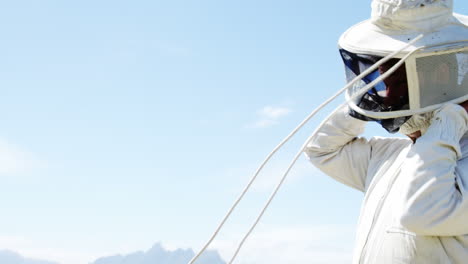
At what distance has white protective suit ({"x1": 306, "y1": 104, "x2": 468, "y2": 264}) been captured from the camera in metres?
4.46

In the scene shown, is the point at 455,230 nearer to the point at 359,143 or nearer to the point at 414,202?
the point at 414,202

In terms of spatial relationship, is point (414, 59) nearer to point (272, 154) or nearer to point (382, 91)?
point (382, 91)

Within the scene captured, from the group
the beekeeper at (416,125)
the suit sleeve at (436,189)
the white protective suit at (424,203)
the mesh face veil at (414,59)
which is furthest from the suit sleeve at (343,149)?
the suit sleeve at (436,189)

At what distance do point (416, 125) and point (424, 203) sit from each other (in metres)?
0.70

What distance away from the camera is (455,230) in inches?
178

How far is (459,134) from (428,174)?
41 centimetres

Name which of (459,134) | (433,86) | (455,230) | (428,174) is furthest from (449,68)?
(455,230)

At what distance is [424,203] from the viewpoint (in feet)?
14.6

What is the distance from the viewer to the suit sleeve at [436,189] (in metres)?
4.45

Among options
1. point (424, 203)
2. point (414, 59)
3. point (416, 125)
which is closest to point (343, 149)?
point (416, 125)

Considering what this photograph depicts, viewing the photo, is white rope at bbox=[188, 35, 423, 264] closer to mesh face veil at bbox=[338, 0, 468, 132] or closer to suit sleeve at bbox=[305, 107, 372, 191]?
mesh face veil at bbox=[338, 0, 468, 132]

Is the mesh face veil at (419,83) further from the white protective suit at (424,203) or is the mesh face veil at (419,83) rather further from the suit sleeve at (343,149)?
the suit sleeve at (343,149)

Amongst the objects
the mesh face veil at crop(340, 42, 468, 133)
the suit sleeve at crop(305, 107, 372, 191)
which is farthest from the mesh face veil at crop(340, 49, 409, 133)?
the suit sleeve at crop(305, 107, 372, 191)

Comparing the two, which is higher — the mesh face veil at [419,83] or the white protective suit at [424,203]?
the mesh face veil at [419,83]
